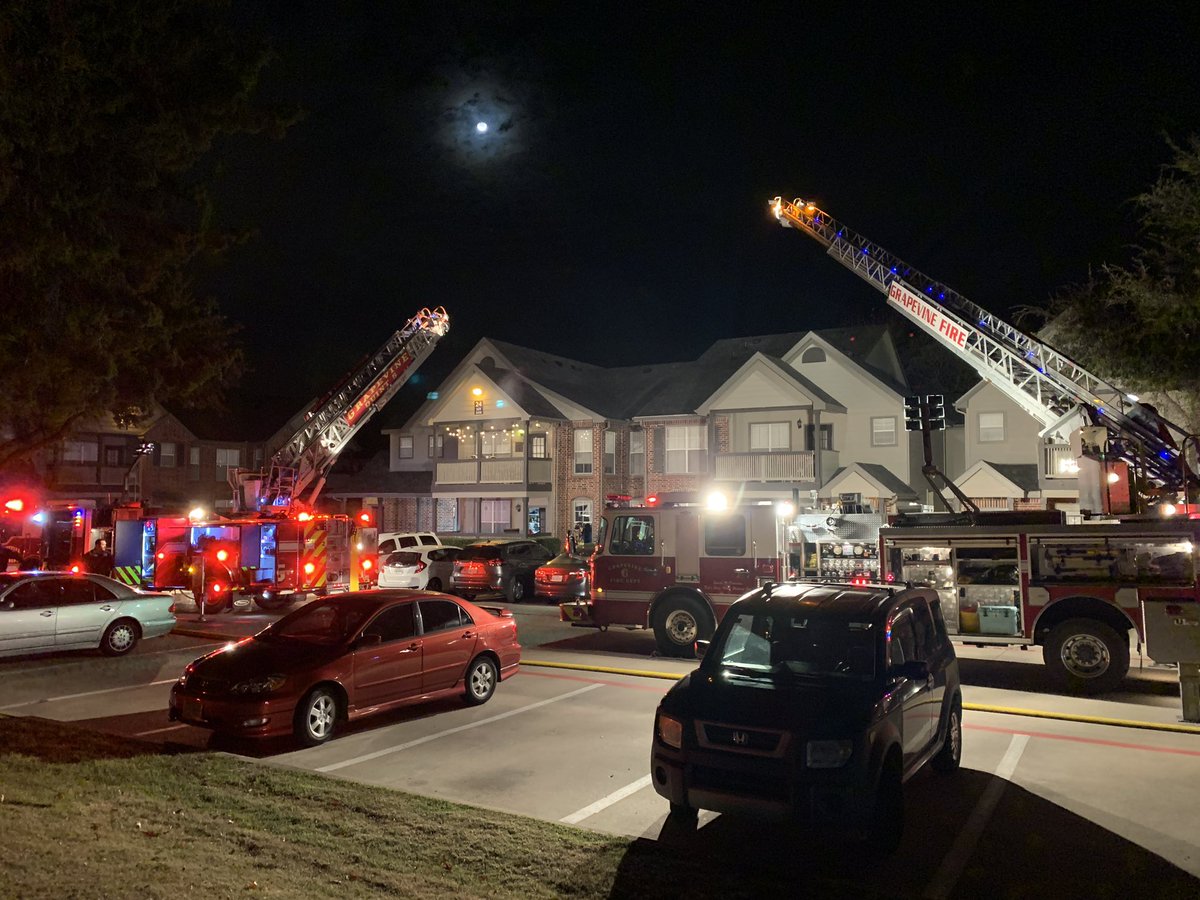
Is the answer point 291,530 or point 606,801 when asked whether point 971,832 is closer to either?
point 606,801

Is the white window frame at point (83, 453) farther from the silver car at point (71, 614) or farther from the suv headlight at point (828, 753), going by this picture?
the suv headlight at point (828, 753)

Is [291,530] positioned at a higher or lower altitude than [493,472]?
lower

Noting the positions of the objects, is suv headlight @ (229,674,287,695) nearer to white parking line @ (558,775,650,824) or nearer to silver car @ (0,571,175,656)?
white parking line @ (558,775,650,824)

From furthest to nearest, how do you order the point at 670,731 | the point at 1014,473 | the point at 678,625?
the point at 1014,473 < the point at 678,625 < the point at 670,731

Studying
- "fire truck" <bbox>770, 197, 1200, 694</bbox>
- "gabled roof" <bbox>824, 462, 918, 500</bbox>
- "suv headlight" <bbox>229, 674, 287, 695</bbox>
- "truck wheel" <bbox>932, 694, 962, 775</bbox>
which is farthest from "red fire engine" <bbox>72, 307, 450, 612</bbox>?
"truck wheel" <bbox>932, 694, 962, 775</bbox>

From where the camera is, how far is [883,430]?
31984 mm

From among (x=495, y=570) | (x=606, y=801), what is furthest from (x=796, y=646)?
(x=495, y=570)

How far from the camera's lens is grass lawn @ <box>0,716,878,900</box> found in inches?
197

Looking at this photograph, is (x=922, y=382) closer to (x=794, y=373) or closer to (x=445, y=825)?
(x=794, y=373)

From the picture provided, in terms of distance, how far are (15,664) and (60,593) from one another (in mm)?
1120

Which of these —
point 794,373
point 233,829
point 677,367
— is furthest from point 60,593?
point 677,367

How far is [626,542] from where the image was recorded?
49.1ft

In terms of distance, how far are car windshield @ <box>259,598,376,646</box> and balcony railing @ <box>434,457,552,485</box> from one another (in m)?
25.8

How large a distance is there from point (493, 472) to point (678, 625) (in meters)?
23.0
